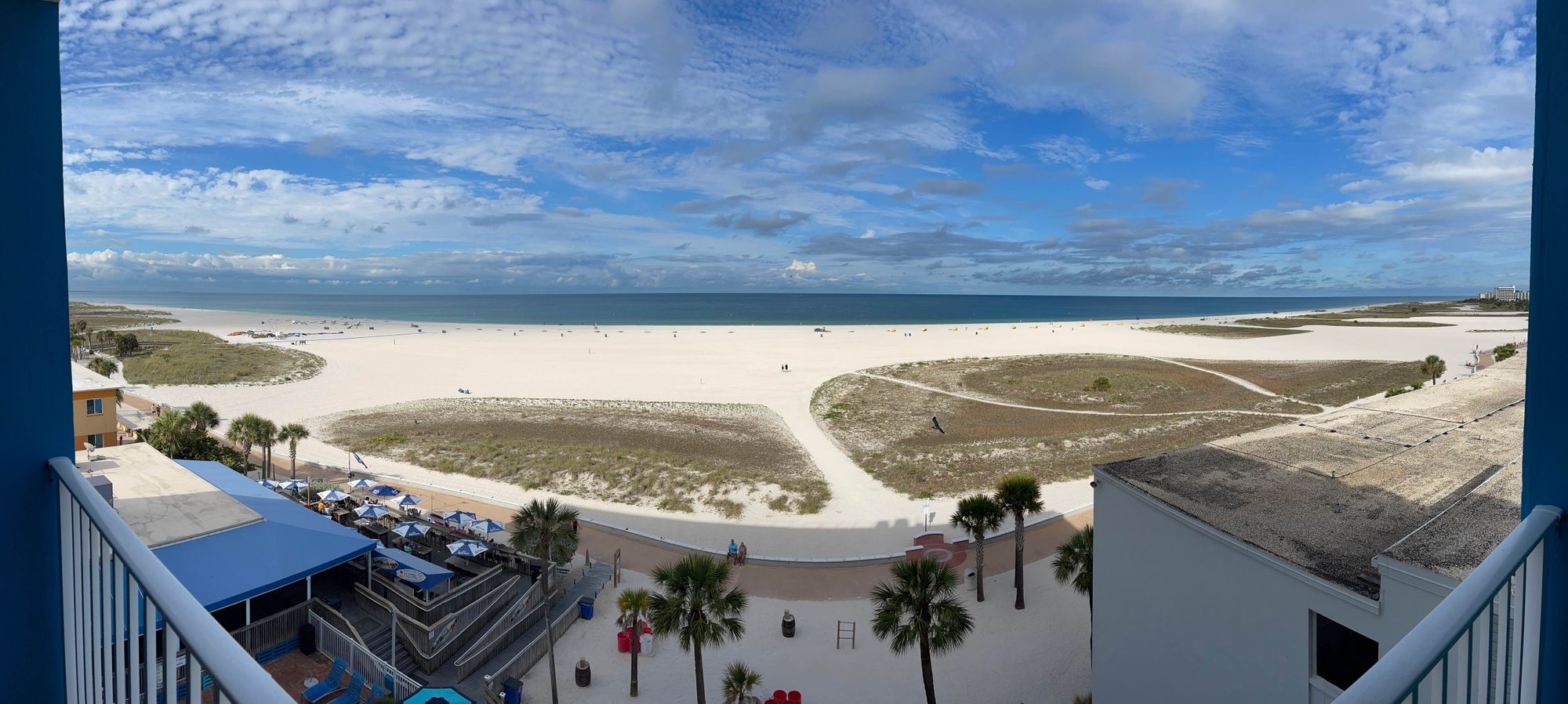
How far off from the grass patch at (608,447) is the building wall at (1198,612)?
1302cm

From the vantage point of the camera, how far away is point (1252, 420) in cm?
3503

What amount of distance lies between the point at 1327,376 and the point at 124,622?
6240 cm

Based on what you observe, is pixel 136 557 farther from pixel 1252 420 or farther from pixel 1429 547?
pixel 1252 420

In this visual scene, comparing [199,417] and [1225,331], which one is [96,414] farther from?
[1225,331]

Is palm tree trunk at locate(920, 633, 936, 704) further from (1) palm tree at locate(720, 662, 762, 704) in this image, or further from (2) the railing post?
(2) the railing post

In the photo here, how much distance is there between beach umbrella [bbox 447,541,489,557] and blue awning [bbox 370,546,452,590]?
2.75 feet

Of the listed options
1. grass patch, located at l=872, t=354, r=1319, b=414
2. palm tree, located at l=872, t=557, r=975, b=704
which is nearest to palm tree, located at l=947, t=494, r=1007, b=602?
palm tree, located at l=872, t=557, r=975, b=704

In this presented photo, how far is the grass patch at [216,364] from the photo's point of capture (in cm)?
4791

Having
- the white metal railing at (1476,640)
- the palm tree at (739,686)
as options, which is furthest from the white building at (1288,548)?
the palm tree at (739,686)

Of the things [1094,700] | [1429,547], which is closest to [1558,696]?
[1429,547]

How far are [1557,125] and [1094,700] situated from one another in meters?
11.0

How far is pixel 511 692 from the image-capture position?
12734 mm

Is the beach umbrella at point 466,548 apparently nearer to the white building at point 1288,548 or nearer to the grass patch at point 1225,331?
the white building at point 1288,548

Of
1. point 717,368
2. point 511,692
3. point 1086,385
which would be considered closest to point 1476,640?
point 511,692
